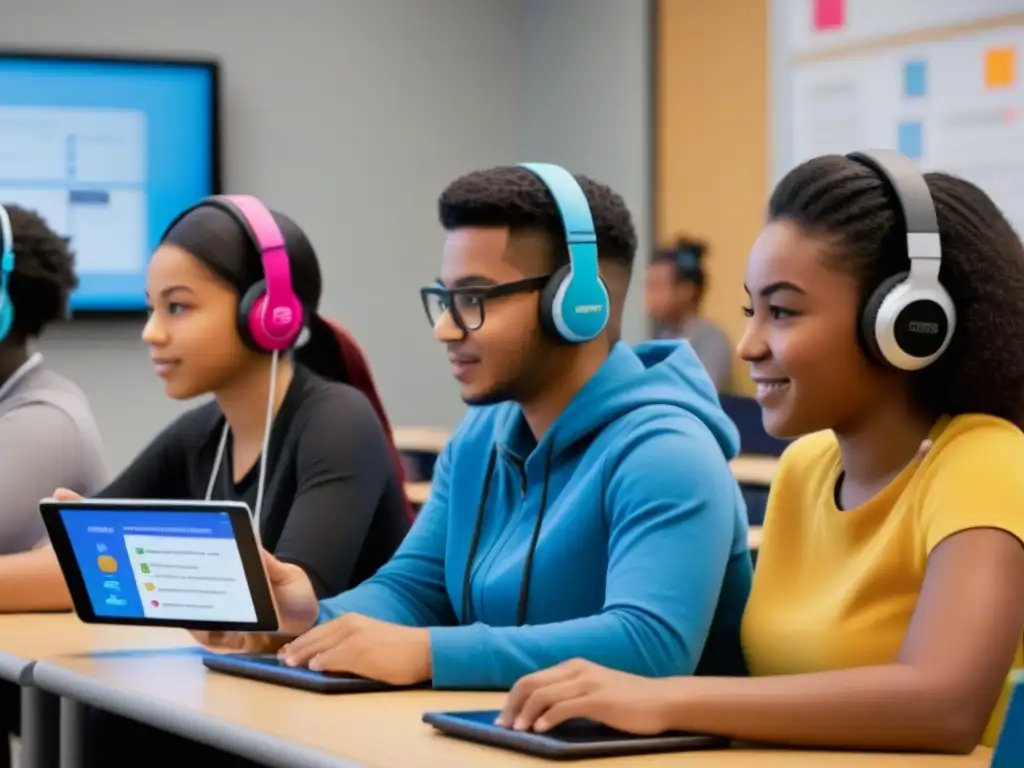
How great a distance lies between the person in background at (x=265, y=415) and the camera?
218 centimetres

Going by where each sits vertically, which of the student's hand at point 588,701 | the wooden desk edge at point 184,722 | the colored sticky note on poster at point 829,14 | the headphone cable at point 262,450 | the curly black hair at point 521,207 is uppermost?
the colored sticky note on poster at point 829,14

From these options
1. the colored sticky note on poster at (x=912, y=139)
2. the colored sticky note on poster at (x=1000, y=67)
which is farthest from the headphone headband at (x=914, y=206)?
the colored sticky note on poster at (x=912, y=139)

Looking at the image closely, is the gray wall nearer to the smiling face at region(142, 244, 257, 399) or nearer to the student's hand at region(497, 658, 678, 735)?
the smiling face at region(142, 244, 257, 399)

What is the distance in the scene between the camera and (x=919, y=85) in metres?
4.97

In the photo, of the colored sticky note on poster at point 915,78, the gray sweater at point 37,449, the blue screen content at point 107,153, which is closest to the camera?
the gray sweater at point 37,449

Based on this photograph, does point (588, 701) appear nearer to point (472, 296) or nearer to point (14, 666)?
point (472, 296)

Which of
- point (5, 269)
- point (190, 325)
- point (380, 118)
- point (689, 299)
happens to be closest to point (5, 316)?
point (5, 269)

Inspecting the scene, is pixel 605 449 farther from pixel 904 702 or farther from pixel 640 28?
pixel 640 28

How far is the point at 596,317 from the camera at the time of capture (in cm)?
185

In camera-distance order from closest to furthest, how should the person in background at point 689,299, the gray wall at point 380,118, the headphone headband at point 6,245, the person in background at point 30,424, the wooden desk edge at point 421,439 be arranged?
the person in background at point 30,424
the headphone headband at point 6,245
the wooden desk edge at point 421,439
the person in background at point 689,299
the gray wall at point 380,118

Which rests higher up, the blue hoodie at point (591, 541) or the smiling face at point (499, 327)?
the smiling face at point (499, 327)

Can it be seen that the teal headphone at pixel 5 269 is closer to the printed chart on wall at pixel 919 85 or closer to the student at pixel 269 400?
the student at pixel 269 400

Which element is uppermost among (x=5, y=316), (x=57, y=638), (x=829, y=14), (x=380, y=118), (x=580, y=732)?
(x=829, y=14)

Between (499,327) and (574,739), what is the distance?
613 mm
